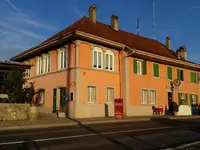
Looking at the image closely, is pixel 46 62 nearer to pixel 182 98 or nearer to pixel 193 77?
pixel 182 98

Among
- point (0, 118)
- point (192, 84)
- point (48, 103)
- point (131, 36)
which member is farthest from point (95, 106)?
point (192, 84)

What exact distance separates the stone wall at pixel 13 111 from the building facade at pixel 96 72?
14.3 ft

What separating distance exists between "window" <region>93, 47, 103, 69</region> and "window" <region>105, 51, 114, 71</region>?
2.59ft

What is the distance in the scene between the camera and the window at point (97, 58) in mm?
22938

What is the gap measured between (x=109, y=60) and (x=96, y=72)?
2409 millimetres

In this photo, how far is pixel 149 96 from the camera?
90.4 feet

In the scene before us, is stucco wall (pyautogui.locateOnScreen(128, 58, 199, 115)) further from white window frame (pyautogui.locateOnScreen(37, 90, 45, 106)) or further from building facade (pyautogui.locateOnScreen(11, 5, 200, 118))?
white window frame (pyautogui.locateOnScreen(37, 90, 45, 106))

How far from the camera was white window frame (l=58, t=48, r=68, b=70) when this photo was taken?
75.8 feet

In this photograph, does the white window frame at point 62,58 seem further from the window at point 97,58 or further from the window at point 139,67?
the window at point 139,67

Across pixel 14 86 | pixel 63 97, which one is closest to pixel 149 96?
pixel 63 97

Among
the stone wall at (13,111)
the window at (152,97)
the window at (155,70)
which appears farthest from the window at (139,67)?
the stone wall at (13,111)

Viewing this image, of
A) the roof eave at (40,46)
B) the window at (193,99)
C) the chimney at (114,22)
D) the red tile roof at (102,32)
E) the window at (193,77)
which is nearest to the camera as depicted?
the roof eave at (40,46)

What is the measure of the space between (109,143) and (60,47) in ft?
53.4

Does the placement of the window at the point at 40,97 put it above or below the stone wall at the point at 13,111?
above
